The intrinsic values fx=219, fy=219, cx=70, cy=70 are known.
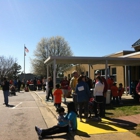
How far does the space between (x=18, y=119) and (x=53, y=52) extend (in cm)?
4667

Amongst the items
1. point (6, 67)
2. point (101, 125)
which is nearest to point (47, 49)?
point (6, 67)

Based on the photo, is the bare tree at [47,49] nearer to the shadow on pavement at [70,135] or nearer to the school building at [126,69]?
the school building at [126,69]

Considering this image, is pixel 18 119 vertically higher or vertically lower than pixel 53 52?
lower

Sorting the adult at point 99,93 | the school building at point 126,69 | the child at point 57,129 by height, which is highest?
the school building at point 126,69

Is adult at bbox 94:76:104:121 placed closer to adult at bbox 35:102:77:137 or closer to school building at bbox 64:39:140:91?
adult at bbox 35:102:77:137

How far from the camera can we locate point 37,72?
56375 millimetres

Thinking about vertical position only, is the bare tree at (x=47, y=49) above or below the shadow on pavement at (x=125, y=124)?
above

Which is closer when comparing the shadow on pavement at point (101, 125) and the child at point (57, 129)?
the child at point (57, 129)

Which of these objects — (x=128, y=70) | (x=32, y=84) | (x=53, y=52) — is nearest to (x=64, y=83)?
(x=128, y=70)

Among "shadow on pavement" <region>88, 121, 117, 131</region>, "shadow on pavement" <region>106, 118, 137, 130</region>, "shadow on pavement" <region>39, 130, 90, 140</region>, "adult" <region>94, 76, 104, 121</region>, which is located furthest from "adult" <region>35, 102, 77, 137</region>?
"adult" <region>94, 76, 104, 121</region>

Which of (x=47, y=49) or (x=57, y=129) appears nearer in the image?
(x=57, y=129)

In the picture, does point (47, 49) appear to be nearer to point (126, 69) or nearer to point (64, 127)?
point (126, 69)

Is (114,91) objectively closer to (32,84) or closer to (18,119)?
(18,119)

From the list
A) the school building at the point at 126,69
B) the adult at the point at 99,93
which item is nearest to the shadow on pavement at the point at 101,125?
the adult at the point at 99,93
